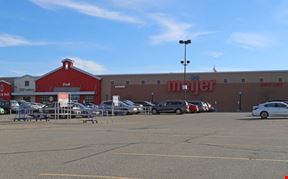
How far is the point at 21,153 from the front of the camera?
45.2 feet

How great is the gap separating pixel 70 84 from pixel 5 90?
14577mm

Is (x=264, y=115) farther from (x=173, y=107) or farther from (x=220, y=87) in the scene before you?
(x=220, y=87)

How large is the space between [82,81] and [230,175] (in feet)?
271

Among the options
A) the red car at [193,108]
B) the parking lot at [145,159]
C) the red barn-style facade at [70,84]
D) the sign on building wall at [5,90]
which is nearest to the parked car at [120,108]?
the red car at [193,108]

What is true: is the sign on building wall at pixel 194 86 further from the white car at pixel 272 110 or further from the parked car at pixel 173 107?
the white car at pixel 272 110

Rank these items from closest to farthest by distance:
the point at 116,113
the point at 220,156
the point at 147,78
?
1. the point at 220,156
2. the point at 116,113
3. the point at 147,78

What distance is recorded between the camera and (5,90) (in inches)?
3809

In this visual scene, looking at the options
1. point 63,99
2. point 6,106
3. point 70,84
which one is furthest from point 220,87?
point 63,99

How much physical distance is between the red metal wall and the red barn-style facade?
635 centimetres

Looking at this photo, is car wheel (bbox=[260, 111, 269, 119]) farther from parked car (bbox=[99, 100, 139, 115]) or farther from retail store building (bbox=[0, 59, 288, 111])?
retail store building (bbox=[0, 59, 288, 111])

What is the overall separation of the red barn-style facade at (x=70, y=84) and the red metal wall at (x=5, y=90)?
6352 mm

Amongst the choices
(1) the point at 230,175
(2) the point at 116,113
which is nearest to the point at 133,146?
(1) the point at 230,175

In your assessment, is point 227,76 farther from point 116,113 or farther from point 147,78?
point 116,113

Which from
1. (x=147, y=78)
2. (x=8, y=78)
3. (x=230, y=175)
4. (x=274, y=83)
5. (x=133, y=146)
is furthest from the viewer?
(x=8, y=78)
